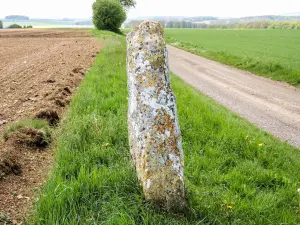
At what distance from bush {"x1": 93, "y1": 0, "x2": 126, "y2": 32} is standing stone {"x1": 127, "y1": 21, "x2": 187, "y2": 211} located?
5991 centimetres

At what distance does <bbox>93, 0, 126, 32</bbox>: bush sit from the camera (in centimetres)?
6025

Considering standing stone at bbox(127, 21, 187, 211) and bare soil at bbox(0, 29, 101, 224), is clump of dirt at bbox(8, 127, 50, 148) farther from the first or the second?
standing stone at bbox(127, 21, 187, 211)

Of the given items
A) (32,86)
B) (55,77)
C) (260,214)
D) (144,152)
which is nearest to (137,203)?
(144,152)

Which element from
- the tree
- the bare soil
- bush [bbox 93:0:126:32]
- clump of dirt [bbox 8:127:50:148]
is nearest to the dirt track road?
the bare soil

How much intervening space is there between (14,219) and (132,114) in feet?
5.72

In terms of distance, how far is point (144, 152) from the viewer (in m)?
3.39

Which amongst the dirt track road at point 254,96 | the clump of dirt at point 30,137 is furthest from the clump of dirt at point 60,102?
the dirt track road at point 254,96

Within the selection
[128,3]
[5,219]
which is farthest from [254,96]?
[128,3]

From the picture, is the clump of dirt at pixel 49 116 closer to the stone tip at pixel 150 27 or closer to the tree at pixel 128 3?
the stone tip at pixel 150 27

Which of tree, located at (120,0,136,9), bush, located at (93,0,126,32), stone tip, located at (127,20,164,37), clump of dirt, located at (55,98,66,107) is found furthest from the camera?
tree, located at (120,0,136,9)

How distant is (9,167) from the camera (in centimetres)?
448

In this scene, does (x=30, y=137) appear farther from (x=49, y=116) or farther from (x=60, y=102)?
(x=60, y=102)

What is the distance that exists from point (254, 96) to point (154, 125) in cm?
1014

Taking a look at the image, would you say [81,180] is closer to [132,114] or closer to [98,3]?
[132,114]
